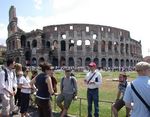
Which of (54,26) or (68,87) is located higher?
(54,26)

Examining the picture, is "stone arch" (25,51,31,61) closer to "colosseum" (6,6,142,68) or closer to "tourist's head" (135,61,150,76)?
"colosseum" (6,6,142,68)

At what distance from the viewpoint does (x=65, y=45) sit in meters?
82.2

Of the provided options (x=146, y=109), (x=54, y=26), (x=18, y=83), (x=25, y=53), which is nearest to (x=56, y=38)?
(x=54, y=26)

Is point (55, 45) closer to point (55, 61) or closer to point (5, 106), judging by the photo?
point (55, 61)

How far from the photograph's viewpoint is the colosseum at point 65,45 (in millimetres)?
79938

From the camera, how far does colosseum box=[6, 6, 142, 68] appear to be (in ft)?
262

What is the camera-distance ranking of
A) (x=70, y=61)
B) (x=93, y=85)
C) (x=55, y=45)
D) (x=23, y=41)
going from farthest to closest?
(x=23, y=41) < (x=55, y=45) < (x=70, y=61) < (x=93, y=85)

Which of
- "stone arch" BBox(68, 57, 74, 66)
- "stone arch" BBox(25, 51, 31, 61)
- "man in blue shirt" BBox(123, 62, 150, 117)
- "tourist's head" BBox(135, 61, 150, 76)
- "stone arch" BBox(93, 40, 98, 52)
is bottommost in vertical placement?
"man in blue shirt" BBox(123, 62, 150, 117)

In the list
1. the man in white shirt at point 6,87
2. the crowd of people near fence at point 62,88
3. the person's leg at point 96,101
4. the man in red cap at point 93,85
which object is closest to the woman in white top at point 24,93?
the crowd of people near fence at point 62,88

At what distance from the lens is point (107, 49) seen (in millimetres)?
85062

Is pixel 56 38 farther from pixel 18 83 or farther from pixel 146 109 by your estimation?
pixel 146 109

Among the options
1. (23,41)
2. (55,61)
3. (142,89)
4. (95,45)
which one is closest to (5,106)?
(142,89)

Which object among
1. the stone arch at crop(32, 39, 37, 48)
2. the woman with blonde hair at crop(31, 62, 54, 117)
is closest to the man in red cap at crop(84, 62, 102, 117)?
the woman with blonde hair at crop(31, 62, 54, 117)

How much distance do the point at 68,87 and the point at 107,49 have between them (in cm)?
7420
